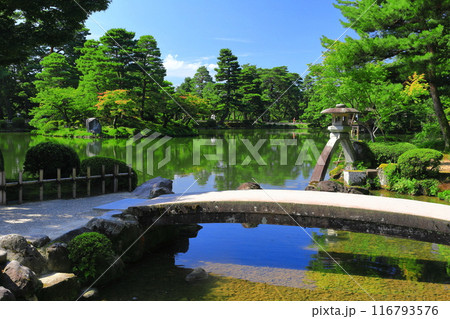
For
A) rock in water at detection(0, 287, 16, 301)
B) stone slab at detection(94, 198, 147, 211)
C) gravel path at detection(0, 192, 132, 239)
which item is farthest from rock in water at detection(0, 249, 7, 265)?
stone slab at detection(94, 198, 147, 211)

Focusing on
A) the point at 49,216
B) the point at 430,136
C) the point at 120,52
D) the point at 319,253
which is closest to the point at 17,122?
the point at 120,52

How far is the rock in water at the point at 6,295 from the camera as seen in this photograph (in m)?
4.10

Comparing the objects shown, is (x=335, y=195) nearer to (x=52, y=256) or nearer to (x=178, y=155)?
(x=52, y=256)

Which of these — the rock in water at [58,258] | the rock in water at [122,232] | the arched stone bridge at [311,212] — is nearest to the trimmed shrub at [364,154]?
the arched stone bridge at [311,212]

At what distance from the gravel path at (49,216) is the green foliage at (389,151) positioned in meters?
11.0

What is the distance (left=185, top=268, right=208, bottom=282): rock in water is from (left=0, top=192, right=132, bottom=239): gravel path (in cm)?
222

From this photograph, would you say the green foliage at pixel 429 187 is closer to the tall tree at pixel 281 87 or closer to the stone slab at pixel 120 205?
the stone slab at pixel 120 205

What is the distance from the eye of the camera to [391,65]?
1786 centimetres

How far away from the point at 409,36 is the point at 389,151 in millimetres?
5151

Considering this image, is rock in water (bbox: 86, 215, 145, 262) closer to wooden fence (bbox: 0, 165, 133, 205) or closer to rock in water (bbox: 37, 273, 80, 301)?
rock in water (bbox: 37, 273, 80, 301)

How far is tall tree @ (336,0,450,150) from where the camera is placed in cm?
1552

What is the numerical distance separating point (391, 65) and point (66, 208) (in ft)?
53.2

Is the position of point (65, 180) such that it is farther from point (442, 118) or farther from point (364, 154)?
point (442, 118)

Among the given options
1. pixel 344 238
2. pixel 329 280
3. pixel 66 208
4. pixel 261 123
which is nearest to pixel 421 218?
pixel 329 280
